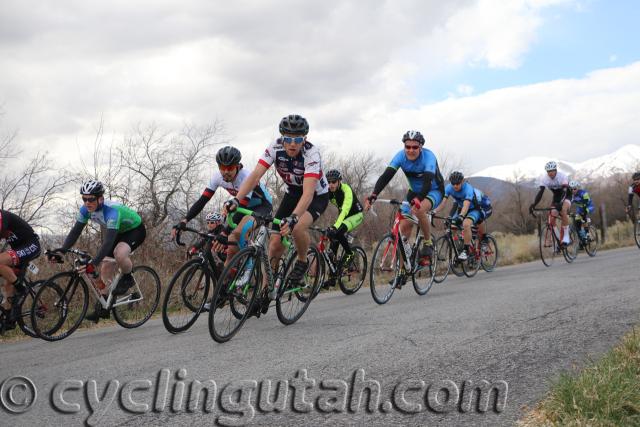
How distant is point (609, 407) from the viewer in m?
2.95

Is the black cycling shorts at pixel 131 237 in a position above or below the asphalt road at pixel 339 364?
above

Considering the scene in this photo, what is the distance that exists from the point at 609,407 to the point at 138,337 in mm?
5574

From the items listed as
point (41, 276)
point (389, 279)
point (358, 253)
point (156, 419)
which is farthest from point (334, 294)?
point (156, 419)

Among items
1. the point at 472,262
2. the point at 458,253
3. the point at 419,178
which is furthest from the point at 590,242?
the point at 419,178

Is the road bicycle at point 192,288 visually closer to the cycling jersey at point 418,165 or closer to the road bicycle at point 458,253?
the cycling jersey at point 418,165

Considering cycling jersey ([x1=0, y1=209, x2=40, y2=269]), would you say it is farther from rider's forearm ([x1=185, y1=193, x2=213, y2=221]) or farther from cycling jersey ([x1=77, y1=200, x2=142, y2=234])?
rider's forearm ([x1=185, y1=193, x2=213, y2=221])

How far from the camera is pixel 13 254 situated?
8.17m

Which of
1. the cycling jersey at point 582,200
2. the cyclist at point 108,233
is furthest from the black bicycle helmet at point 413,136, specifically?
the cycling jersey at point 582,200

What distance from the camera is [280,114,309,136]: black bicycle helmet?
6543 millimetres

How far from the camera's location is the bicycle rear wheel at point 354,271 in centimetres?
1019

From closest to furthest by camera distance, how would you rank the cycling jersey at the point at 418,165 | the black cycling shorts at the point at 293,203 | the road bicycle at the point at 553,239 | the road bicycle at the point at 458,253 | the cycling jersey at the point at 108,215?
the black cycling shorts at the point at 293,203 < the cycling jersey at the point at 108,215 < the cycling jersey at the point at 418,165 < the road bicycle at the point at 458,253 < the road bicycle at the point at 553,239

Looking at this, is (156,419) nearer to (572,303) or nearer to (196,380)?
(196,380)

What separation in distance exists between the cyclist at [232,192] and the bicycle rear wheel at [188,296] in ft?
1.24

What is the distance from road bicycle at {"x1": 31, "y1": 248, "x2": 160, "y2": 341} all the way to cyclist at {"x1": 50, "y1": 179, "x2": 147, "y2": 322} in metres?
0.09
